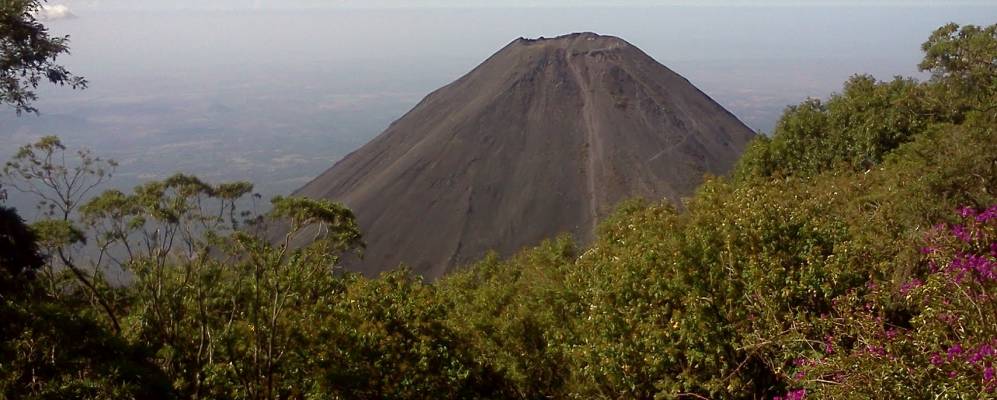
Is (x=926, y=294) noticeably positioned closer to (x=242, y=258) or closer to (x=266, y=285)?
(x=266, y=285)

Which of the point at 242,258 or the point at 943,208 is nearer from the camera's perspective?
the point at 943,208

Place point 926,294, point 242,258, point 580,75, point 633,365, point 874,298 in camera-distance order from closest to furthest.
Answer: point 926,294
point 874,298
point 633,365
point 242,258
point 580,75

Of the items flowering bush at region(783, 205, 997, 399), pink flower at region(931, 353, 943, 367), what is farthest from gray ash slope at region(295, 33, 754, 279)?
pink flower at region(931, 353, 943, 367)

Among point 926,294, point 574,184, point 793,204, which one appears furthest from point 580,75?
point 926,294

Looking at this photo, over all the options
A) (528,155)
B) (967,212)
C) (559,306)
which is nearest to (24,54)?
(559,306)

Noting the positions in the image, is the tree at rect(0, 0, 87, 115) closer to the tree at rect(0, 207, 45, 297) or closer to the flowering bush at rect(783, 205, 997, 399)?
the tree at rect(0, 207, 45, 297)

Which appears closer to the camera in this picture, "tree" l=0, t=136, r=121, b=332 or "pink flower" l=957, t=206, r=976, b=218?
"pink flower" l=957, t=206, r=976, b=218

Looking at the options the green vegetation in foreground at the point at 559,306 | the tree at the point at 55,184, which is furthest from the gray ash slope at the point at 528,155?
the green vegetation in foreground at the point at 559,306
